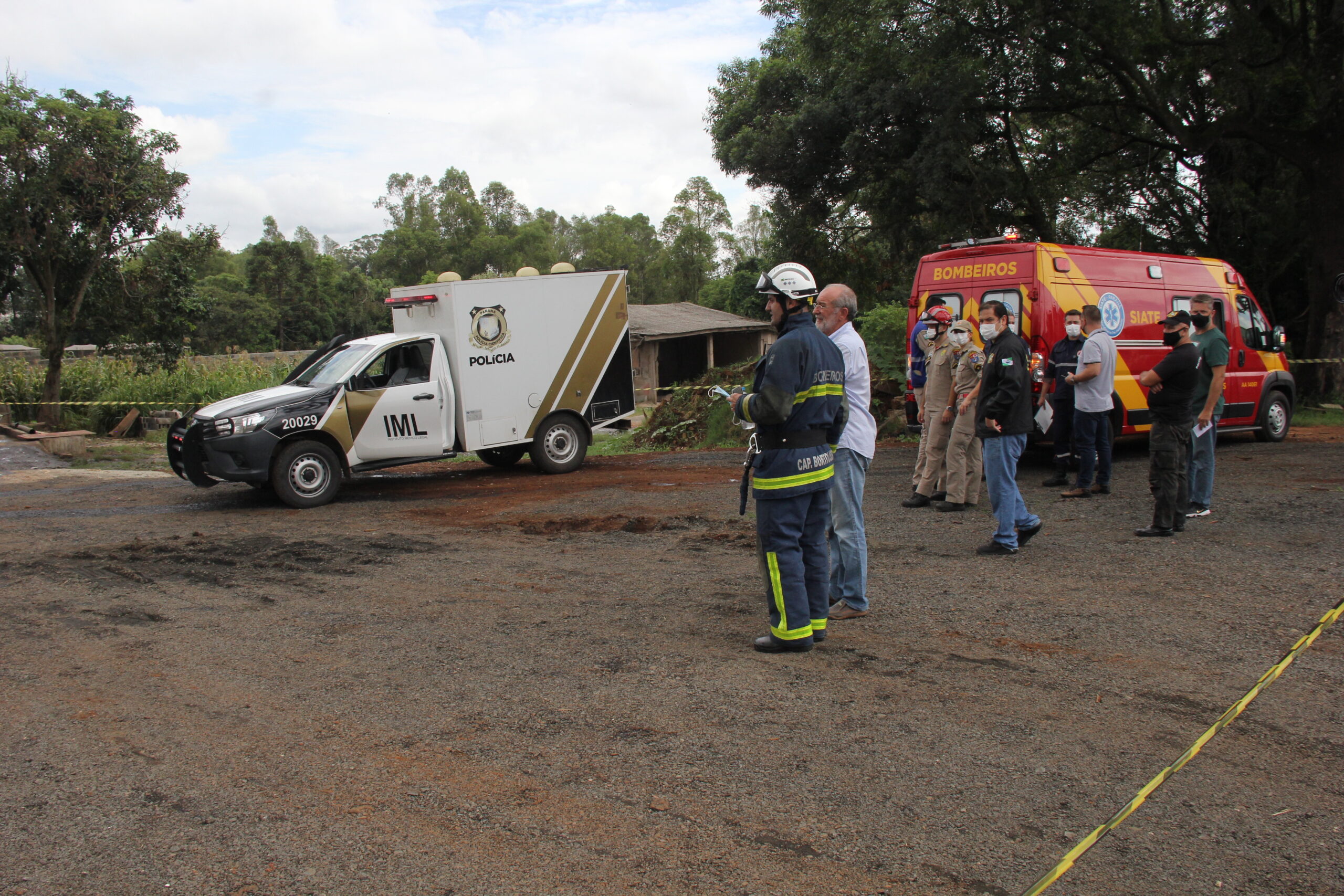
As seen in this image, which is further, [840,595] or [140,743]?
[840,595]

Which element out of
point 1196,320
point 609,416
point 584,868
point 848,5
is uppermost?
point 848,5

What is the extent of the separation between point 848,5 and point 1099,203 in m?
10.6

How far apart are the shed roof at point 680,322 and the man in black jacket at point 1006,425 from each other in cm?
2467

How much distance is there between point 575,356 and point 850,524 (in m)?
7.18

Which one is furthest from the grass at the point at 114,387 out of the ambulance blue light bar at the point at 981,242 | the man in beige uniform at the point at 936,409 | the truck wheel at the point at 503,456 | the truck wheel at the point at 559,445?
the man in beige uniform at the point at 936,409

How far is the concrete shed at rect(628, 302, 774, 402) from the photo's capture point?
32812 mm

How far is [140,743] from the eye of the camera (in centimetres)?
400

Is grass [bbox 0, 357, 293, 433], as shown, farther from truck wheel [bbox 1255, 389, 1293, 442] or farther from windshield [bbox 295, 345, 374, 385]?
truck wheel [bbox 1255, 389, 1293, 442]

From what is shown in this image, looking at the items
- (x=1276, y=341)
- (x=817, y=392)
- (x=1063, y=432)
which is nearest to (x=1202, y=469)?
(x=1063, y=432)

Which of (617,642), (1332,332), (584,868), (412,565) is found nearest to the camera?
(584,868)

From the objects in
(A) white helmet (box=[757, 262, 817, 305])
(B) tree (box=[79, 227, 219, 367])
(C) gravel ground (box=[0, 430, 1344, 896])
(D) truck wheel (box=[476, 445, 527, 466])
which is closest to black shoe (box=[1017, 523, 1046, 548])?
(C) gravel ground (box=[0, 430, 1344, 896])

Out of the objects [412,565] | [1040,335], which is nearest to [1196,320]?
[1040,335]

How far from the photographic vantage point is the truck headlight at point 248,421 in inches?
385

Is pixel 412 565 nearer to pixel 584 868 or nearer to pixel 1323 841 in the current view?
pixel 584 868
